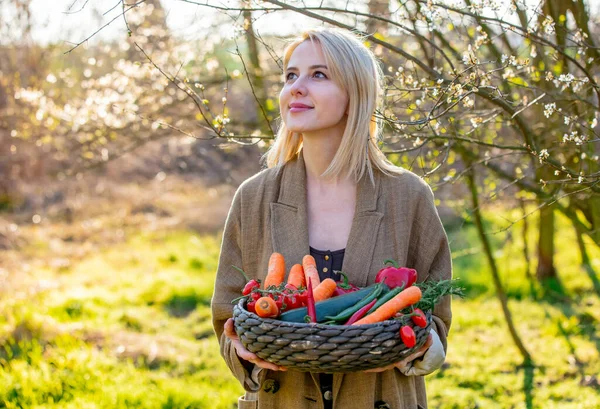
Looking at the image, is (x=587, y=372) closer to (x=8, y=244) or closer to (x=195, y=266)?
(x=195, y=266)

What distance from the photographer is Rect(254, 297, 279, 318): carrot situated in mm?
2342

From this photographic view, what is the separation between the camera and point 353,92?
2873 millimetres

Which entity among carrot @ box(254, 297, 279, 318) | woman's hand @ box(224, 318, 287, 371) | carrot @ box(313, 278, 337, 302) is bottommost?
woman's hand @ box(224, 318, 287, 371)

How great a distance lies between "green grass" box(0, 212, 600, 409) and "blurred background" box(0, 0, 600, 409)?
0.03 meters

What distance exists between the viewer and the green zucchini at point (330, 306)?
237 centimetres

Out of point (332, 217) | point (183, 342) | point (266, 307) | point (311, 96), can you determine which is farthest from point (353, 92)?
point (183, 342)

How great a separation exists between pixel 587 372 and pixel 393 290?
426cm

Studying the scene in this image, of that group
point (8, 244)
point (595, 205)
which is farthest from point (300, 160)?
point (8, 244)

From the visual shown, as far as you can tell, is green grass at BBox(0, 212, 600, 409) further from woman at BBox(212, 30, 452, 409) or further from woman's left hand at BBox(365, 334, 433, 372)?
woman's left hand at BBox(365, 334, 433, 372)

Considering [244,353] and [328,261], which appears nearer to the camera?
[244,353]

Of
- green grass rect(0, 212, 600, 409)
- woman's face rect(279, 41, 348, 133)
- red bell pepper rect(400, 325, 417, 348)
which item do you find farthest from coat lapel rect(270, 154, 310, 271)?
green grass rect(0, 212, 600, 409)

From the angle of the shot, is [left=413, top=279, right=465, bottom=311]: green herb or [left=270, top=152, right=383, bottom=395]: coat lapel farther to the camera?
[left=270, top=152, right=383, bottom=395]: coat lapel

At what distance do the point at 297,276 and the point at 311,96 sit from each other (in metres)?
0.69

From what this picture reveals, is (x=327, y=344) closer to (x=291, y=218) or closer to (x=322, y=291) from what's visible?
(x=322, y=291)
